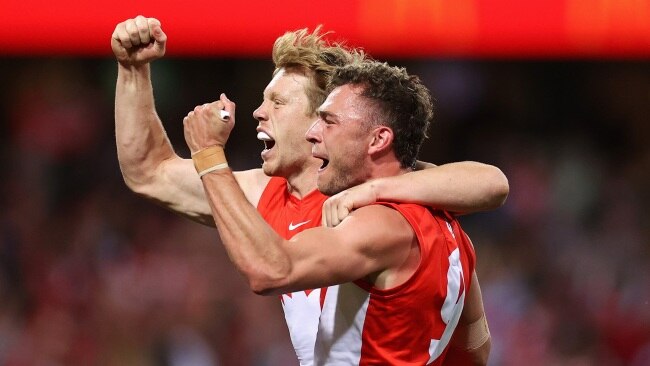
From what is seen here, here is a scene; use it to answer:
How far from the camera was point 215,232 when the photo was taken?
6836 mm

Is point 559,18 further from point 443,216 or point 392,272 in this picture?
point 392,272

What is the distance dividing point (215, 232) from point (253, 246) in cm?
405

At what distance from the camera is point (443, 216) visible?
335cm

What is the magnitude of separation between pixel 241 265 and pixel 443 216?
0.79 meters

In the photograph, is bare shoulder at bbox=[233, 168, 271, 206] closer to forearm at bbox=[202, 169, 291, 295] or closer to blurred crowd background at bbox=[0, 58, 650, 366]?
forearm at bbox=[202, 169, 291, 295]

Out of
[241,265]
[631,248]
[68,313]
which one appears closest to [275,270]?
[241,265]

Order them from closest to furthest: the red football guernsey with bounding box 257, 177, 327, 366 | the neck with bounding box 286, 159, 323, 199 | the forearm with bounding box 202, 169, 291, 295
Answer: the forearm with bounding box 202, 169, 291, 295 < the red football guernsey with bounding box 257, 177, 327, 366 < the neck with bounding box 286, 159, 323, 199

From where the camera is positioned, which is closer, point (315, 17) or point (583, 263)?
point (315, 17)

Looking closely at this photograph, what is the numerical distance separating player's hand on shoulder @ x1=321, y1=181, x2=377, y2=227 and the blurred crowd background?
11.2ft

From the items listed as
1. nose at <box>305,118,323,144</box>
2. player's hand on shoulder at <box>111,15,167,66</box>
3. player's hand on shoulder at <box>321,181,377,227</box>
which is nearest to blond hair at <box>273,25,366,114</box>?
player's hand on shoulder at <box>111,15,167,66</box>

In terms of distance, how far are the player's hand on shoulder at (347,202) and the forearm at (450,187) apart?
0.09ft

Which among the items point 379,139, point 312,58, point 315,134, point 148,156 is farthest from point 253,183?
point 379,139

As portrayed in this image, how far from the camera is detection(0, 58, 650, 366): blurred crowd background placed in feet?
21.4

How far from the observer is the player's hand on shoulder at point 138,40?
3.73 metres
